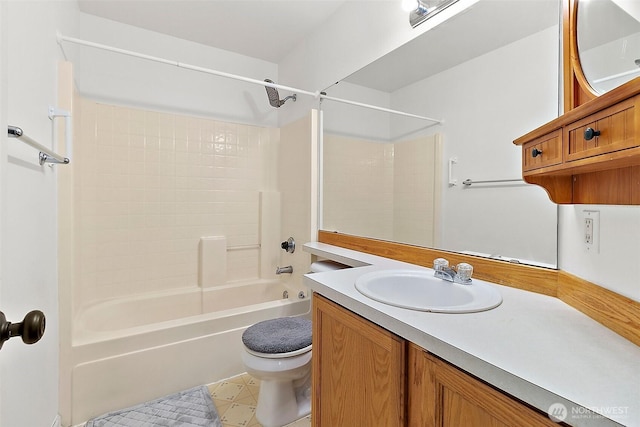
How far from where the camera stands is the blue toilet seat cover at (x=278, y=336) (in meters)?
1.42

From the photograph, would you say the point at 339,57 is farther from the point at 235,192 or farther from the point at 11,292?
the point at 11,292

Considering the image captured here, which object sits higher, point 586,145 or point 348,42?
point 348,42

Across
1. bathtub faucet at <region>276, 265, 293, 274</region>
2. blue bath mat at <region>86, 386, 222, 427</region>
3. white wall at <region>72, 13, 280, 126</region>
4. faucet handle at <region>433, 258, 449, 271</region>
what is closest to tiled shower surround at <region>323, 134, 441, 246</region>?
faucet handle at <region>433, 258, 449, 271</region>

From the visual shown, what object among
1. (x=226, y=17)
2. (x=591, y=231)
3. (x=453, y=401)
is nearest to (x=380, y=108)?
(x=591, y=231)

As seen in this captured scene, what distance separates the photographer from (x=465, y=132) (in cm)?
129

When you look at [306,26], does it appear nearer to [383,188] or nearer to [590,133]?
[383,188]

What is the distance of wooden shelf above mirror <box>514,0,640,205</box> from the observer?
47 centimetres

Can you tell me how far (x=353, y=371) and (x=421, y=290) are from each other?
42 centimetres

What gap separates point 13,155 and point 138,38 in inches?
71.8

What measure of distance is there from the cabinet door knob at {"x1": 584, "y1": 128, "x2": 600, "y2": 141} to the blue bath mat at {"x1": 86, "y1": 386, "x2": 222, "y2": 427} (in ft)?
6.10

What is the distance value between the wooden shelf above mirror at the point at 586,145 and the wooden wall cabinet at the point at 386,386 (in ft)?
1.60

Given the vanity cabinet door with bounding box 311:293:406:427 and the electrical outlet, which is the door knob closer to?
the vanity cabinet door with bounding box 311:293:406:427

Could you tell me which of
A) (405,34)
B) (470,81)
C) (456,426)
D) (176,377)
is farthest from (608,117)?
(176,377)

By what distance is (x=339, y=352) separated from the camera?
976mm
